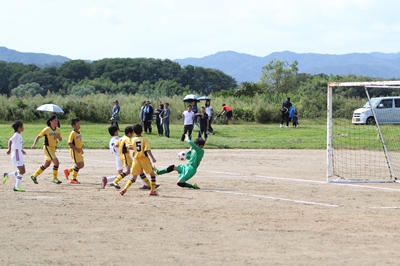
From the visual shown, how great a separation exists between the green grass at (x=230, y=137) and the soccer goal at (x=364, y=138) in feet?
4.66

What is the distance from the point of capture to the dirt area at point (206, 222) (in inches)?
347

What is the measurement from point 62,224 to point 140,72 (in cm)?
9199

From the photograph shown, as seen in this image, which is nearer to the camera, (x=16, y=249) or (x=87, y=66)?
(x=16, y=249)

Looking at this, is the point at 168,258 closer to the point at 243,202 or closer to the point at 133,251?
→ the point at 133,251

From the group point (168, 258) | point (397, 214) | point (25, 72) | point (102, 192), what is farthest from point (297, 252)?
point (25, 72)

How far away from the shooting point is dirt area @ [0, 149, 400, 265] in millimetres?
8812

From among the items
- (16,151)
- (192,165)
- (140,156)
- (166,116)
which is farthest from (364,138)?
(16,151)

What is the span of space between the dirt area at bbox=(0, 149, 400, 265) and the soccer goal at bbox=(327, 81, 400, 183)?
4.93 feet

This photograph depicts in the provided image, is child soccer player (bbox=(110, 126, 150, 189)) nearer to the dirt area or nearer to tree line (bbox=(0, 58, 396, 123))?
the dirt area

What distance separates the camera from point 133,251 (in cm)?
903

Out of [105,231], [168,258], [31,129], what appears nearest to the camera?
[168,258]

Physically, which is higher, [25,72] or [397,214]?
[25,72]

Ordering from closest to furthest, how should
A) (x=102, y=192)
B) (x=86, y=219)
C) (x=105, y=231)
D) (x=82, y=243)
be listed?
1. (x=82, y=243)
2. (x=105, y=231)
3. (x=86, y=219)
4. (x=102, y=192)

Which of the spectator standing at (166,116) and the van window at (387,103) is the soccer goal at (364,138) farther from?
the spectator standing at (166,116)
